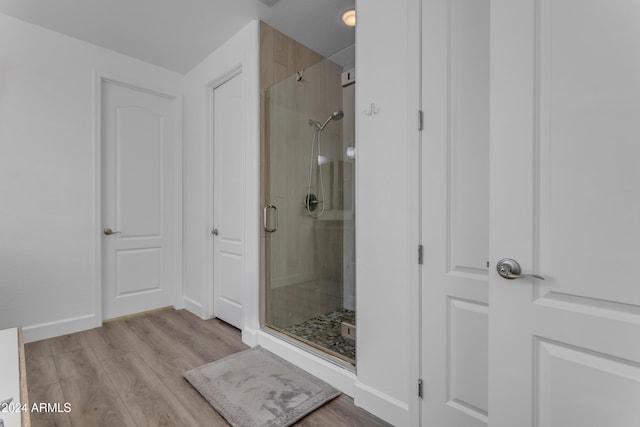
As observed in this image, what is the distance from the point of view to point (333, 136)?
7.65 ft

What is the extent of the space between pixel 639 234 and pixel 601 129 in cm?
32

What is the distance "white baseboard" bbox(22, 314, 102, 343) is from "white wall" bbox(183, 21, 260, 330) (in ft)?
2.91

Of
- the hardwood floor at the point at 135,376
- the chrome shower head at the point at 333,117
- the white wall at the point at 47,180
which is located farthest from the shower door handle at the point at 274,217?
the white wall at the point at 47,180

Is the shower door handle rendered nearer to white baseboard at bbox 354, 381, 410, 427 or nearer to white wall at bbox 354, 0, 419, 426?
white wall at bbox 354, 0, 419, 426

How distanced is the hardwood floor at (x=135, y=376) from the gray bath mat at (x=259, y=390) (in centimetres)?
6

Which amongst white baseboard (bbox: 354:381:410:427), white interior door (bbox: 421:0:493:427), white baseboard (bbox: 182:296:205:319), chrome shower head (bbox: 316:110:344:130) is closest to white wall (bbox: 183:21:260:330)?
white baseboard (bbox: 182:296:205:319)

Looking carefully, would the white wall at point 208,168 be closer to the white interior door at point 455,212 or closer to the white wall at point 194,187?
the white wall at point 194,187

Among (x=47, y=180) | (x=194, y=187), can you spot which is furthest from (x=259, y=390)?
(x=47, y=180)

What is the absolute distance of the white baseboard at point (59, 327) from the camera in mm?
2639

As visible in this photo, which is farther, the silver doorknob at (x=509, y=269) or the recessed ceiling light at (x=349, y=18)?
the recessed ceiling light at (x=349, y=18)

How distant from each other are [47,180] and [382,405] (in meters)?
3.26

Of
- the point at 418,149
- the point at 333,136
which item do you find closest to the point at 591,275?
the point at 418,149

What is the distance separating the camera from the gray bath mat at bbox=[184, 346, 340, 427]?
1668 millimetres

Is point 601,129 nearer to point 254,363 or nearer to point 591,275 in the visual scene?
point 591,275
